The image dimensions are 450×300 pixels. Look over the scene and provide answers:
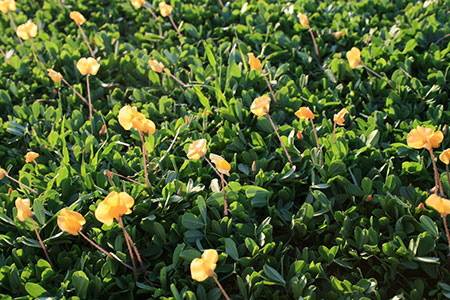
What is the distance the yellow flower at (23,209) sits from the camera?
1646mm

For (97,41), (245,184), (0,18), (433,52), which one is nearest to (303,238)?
(245,184)

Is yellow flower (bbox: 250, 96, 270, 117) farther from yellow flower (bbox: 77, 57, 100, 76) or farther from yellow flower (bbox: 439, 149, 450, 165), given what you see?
yellow flower (bbox: 77, 57, 100, 76)

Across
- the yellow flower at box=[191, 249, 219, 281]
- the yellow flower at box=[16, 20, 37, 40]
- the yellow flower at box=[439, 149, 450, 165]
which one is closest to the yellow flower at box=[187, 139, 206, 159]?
the yellow flower at box=[191, 249, 219, 281]

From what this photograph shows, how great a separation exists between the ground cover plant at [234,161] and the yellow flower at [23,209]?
2 centimetres

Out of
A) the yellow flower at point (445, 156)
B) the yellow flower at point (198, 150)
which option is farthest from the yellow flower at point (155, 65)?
the yellow flower at point (445, 156)

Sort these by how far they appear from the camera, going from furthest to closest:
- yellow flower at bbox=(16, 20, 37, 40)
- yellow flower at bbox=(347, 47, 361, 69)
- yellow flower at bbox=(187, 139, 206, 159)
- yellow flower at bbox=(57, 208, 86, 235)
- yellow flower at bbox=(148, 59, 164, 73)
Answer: yellow flower at bbox=(16, 20, 37, 40)
yellow flower at bbox=(148, 59, 164, 73)
yellow flower at bbox=(347, 47, 361, 69)
yellow flower at bbox=(187, 139, 206, 159)
yellow flower at bbox=(57, 208, 86, 235)

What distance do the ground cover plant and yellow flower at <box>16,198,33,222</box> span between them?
0.02 metres

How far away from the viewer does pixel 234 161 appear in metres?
2.00

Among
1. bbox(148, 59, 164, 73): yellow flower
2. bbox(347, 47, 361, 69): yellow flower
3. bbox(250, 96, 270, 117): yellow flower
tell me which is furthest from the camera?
bbox(148, 59, 164, 73): yellow flower

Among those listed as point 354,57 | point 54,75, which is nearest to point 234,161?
point 354,57

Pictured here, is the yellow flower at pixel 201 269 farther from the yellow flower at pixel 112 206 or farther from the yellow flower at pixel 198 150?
the yellow flower at pixel 198 150

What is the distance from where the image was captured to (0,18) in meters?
3.40

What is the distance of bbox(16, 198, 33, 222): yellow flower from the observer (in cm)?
165

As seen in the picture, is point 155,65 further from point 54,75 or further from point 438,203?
point 438,203
